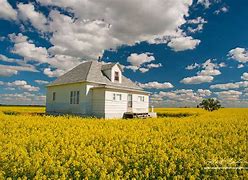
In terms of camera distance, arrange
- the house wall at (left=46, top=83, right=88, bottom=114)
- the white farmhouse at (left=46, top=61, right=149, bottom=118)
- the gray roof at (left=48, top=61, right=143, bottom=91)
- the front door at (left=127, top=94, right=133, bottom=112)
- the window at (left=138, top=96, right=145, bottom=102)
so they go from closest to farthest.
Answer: the white farmhouse at (left=46, top=61, right=149, bottom=118) → the house wall at (left=46, top=83, right=88, bottom=114) → the gray roof at (left=48, top=61, right=143, bottom=91) → the front door at (left=127, top=94, right=133, bottom=112) → the window at (left=138, top=96, right=145, bottom=102)

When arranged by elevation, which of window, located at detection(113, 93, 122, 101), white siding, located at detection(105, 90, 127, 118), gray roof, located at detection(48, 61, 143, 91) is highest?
gray roof, located at detection(48, 61, 143, 91)

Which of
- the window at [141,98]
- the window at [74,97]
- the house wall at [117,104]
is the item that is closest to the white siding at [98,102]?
the house wall at [117,104]

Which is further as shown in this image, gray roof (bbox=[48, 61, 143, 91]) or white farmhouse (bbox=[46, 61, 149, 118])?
gray roof (bbox=[48, 61, 143, 91])


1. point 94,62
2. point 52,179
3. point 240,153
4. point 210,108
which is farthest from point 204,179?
point 210,108

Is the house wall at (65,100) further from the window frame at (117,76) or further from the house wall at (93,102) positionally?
the window frame at (117,76)

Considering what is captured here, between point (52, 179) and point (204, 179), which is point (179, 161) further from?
point (52, 179)

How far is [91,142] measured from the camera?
816 centimetres

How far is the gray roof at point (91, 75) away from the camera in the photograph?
2812cm

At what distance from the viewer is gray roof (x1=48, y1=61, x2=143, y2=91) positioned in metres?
28.1

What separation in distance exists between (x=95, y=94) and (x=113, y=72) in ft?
16.8

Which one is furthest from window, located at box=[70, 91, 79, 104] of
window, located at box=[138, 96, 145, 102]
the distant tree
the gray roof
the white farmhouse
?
the distant tree

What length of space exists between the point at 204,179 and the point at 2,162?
15.5 feet

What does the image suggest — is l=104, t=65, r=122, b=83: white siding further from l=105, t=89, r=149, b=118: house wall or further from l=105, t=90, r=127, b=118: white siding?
l=105, t=90, r=127, b=118: white siding

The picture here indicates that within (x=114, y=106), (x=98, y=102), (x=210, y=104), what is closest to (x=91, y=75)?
(x=98, y=102)
